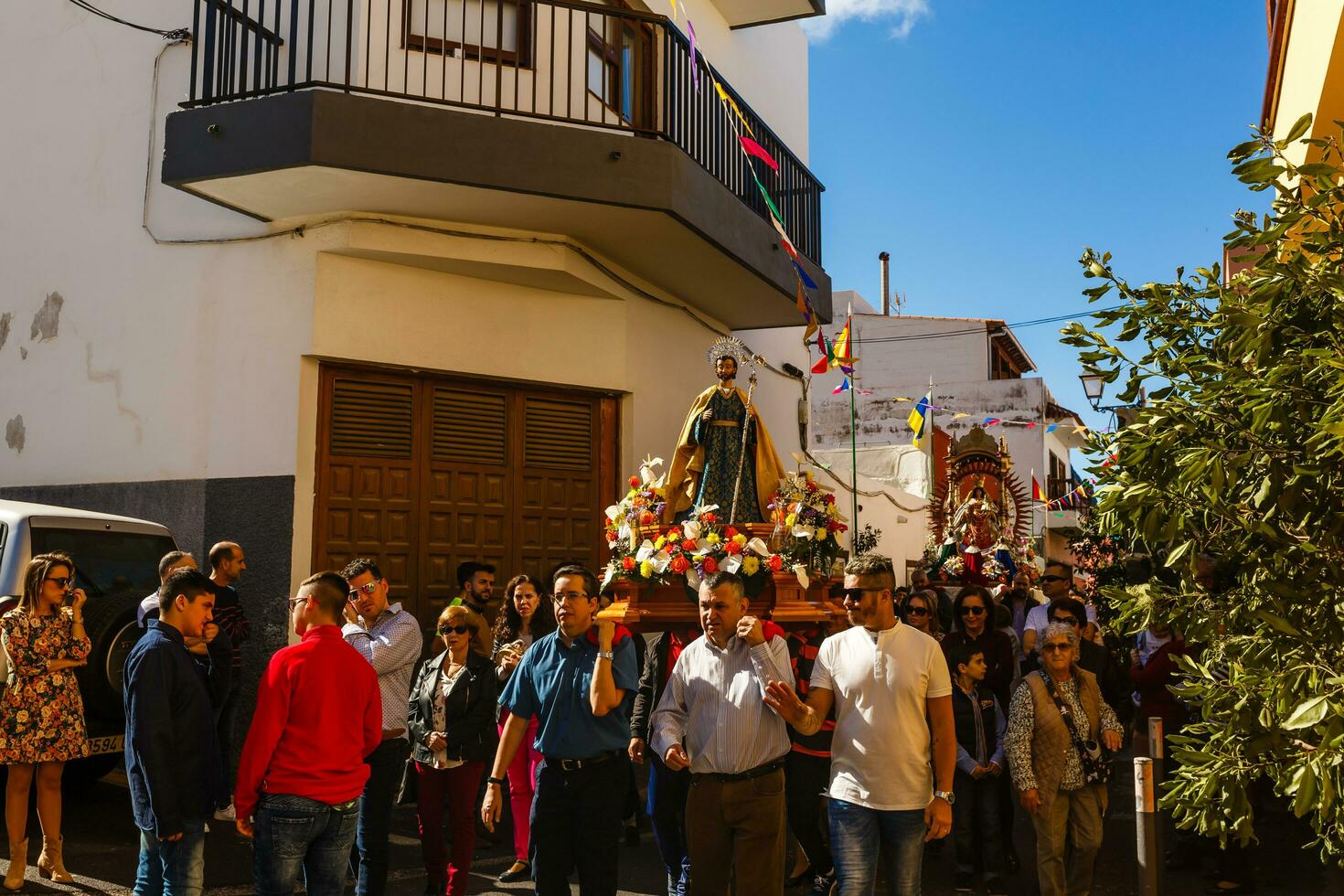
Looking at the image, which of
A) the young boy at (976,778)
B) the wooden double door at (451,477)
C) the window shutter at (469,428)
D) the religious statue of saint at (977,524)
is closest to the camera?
the young boy at (976,778)

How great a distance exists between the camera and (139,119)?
1122 centimetres

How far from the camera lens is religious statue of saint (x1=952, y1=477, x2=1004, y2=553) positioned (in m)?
18.4

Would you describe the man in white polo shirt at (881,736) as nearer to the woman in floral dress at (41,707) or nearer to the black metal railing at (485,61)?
the woman in floral dress at (41,707)

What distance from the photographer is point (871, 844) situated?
5.07m

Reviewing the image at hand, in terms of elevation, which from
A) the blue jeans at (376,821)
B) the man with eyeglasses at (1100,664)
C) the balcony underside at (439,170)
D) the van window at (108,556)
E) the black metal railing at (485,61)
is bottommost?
the blue jeans at (376,821)

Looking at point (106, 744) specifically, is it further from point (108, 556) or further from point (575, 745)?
point (575, 745)

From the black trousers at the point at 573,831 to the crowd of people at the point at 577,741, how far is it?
1 cm

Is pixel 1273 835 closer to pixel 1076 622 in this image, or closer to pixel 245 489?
pixel 1076 622

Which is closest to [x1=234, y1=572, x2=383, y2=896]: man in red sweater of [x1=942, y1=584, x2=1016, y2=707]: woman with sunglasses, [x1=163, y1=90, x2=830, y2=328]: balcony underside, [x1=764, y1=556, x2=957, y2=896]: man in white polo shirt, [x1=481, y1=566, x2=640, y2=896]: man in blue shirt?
[x1=481, y1=566, x2=640, y2=896]: man in blue shirt

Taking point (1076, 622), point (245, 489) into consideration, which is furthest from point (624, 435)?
point (1076, 622)

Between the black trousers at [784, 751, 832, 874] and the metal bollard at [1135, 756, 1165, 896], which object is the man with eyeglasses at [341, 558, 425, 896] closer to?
the black trousers at [784, 751, 832, 874]

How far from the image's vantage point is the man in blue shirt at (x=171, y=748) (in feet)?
16.2

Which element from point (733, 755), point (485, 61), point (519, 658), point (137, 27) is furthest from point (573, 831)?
point (137, 27)

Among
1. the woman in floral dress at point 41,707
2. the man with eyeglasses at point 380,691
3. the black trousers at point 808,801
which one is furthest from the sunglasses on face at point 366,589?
the black trousers at point 808,801
